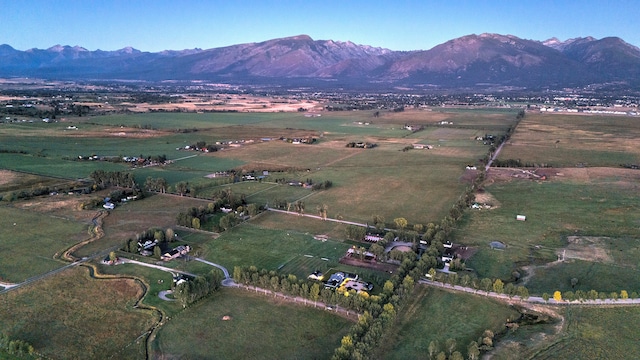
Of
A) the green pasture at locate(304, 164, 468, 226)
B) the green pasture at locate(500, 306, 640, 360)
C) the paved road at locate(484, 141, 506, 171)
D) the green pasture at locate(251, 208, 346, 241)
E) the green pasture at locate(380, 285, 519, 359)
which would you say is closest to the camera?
the green pasture at locate(500, 306, 640, 360)

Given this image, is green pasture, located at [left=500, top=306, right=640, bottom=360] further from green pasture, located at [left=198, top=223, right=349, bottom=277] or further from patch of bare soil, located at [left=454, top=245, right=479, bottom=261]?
green pasture, located at [left=198, top=223, right=349, bottom=277]

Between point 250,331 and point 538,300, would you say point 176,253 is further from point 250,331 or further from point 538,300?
point 538,300

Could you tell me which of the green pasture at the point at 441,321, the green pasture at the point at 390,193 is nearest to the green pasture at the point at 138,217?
the green pasture at the point at 390,193

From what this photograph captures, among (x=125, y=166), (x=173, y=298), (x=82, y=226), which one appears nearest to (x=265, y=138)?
(x=125, y=166)

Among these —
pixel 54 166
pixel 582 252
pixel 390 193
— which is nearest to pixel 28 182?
pixel 54 166

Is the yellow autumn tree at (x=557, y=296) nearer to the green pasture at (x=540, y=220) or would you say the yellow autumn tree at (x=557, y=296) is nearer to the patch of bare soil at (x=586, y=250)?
the green pasture at (x=540, y=220)

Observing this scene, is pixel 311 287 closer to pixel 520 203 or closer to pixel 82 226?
pixel 82 226

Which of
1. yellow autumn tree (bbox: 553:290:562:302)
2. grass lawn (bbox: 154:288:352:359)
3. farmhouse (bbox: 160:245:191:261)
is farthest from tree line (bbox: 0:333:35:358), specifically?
yellow autumn tree (bbox: 553:290:562:302)
